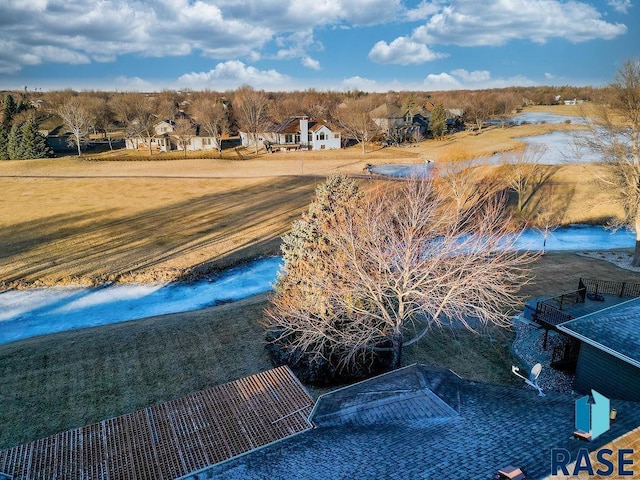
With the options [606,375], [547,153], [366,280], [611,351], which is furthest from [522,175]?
[366,280]

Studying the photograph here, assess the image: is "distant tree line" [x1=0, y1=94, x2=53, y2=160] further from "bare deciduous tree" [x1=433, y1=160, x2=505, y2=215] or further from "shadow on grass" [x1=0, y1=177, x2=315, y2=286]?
"bare deciduous tree" [x1=433, y1=160, x2=505, y2=215]

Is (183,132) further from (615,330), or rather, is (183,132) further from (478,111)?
(615,330)

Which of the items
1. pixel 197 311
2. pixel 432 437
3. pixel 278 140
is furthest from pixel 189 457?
pixel 278 140

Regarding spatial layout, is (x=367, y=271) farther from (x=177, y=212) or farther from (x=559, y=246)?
(x=177, y=212)

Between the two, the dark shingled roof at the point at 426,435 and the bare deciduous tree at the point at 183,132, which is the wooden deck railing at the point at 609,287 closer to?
the dark shingled roof at the point at 426,435

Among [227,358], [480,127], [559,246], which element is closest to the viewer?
[227,358]

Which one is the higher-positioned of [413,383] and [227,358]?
[413,383]
